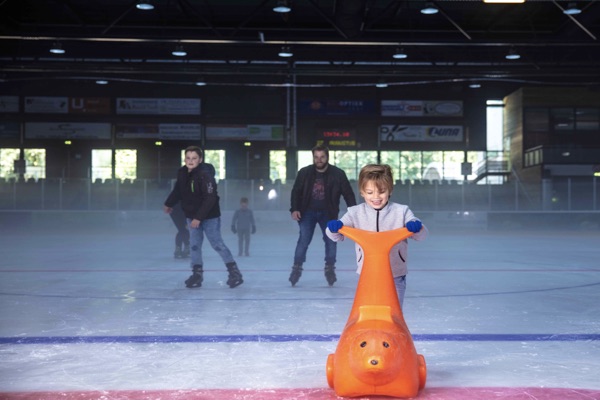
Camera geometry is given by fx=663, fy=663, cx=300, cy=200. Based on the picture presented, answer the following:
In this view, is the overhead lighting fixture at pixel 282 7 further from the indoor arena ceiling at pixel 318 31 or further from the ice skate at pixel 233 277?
the ice skate at pixel 233 277

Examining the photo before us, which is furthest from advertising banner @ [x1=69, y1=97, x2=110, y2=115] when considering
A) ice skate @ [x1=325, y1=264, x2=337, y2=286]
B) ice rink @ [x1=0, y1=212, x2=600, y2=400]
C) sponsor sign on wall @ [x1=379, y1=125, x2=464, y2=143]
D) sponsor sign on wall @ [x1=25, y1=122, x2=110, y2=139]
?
ice skate @ [x1=325, y1=264, x2=337, y2=286]

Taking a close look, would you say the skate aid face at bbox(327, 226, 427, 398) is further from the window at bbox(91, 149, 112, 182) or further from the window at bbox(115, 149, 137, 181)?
the window at bbox(91, 149, 112, 182)

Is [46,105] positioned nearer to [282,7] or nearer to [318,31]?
[318,31]

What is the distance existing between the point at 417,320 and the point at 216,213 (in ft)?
9.12

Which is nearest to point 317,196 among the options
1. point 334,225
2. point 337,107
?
point 334,225

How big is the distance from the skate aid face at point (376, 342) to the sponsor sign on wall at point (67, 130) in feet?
101

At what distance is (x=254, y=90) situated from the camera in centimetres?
3219

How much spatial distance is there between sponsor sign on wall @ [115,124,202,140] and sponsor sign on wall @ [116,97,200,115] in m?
0.63

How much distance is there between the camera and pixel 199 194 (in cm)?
709

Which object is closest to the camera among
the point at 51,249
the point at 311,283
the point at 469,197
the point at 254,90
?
the point at 311,283

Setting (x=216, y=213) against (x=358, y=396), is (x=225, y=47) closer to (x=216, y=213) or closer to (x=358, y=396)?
(x=216, y=213)

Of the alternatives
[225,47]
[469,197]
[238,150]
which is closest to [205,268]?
[469,197]

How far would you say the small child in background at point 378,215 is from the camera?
3264 millimetres

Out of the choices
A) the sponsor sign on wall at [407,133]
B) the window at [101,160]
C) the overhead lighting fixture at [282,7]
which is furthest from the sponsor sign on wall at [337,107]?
the overhead lighting fixture at [282,7]
